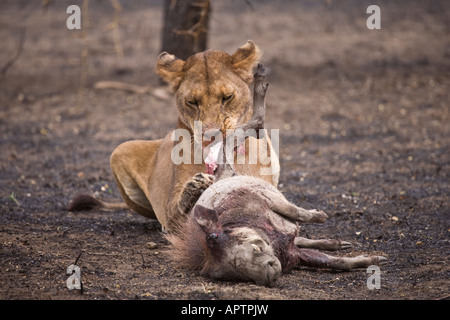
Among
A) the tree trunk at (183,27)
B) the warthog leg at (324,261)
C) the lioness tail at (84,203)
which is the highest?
the tree trunk at (183,27)

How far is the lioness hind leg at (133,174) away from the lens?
6.16 metres

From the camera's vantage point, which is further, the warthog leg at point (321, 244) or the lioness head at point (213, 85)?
the lioness head at point (213, 85)

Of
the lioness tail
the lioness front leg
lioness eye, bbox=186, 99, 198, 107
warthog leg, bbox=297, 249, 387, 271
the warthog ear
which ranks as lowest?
warthog leg, bbox=297, 249, 387, 271

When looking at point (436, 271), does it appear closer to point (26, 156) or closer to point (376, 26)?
point (26, 156)

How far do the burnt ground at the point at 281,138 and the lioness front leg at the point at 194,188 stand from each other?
1.57ft

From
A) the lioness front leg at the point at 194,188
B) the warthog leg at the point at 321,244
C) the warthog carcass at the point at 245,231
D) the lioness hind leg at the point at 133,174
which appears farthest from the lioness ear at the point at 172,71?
the warthog leg at the point at 321,244

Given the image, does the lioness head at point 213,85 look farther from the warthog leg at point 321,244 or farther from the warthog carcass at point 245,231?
the warthog leg at point 321,244

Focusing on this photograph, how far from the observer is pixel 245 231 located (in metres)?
3.86

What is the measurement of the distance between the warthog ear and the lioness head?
1071 mm

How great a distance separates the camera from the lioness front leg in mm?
4504

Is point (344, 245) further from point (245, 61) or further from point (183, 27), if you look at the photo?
point (183, 27)

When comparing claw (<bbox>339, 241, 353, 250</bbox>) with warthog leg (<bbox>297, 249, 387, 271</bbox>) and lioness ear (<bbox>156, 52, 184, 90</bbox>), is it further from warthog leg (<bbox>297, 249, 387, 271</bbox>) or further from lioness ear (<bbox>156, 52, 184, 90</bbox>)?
lioness ear (<bbox>156, 52, 184, 90</bbox>)

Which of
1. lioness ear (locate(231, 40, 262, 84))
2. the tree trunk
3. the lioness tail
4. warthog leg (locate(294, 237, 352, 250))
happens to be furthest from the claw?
the tree trunk

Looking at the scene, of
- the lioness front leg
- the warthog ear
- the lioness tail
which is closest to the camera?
the warthog ear
